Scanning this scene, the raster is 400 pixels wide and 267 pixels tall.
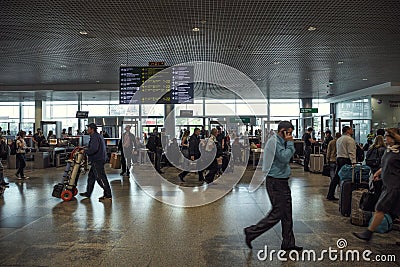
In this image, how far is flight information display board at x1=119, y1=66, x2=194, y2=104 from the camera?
9.77 m

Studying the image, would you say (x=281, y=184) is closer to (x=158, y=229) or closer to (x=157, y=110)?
(x=158, y=229)

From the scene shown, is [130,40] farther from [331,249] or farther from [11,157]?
[11,157]

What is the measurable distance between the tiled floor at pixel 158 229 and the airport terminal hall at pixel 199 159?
31 mm

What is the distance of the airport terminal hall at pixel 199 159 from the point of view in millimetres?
4598

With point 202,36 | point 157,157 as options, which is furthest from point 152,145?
point 202,36

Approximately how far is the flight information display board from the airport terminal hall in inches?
1.2

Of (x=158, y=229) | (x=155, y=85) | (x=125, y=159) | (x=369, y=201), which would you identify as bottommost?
(x=158, y=229)

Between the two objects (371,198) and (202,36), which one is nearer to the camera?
(371,198)

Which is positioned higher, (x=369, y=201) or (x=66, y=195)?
(x=369, y=201)

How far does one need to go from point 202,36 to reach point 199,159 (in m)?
3.53

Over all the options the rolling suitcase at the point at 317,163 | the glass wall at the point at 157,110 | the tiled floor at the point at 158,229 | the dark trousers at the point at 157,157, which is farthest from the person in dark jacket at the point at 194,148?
the glass wall at the point at 157,110

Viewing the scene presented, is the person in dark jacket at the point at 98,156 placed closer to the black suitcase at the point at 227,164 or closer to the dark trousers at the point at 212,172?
the dark trousers at the point at 212,172

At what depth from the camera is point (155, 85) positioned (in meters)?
9.77

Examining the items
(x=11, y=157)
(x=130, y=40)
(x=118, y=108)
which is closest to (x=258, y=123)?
(x=118, y=108)
